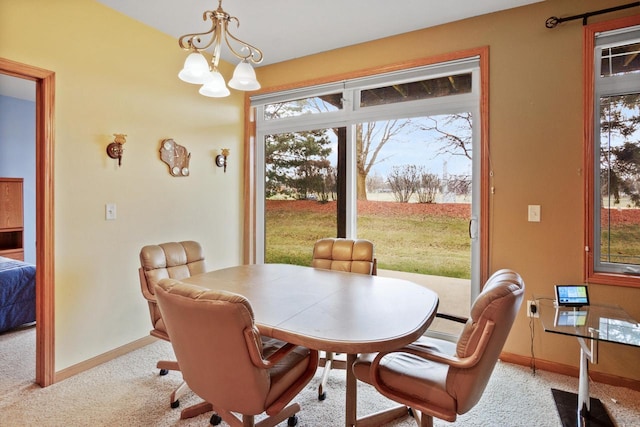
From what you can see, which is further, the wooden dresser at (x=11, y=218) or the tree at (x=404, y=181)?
the wooden dresser at (x=11, y=218)

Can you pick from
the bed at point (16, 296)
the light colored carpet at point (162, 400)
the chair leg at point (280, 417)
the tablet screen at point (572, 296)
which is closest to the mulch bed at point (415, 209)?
the tablet screen at point (572, 296)

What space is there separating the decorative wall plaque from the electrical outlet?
126 inches

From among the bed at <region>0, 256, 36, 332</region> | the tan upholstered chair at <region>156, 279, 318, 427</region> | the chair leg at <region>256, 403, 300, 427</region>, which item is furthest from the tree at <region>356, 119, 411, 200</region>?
the bed at <region>0, 256, 36, 332</region>

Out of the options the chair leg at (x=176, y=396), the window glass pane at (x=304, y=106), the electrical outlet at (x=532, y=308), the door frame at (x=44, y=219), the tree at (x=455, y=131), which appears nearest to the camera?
the chair leg at (x=176, y=396)

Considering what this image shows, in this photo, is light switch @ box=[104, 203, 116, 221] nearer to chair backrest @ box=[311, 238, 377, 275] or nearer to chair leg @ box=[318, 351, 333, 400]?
chair backrest @ box=[311, 238, 377, 275]

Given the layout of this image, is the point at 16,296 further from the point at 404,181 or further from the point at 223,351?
the point at 404,181

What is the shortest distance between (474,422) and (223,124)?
3.41 m

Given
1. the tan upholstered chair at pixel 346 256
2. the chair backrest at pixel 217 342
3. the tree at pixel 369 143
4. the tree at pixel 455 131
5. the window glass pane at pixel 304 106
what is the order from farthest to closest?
the window glass pane at pixel 304 106 < the tree at pixel 369 143 < the tree at pixel 455 131 < the tan upholstered chair at pixel 346 256 < the chair backrest at pixel 217 342

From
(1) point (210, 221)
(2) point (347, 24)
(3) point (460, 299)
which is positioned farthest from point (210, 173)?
(3) point (460, 299)

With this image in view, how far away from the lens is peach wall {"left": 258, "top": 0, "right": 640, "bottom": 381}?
230cm

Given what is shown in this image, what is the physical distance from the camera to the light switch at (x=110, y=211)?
2590 millimetres

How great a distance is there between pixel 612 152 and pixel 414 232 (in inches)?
59.7

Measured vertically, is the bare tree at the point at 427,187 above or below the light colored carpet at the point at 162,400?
above

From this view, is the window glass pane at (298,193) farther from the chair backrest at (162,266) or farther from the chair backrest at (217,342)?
the chair backrest at (217,342)
